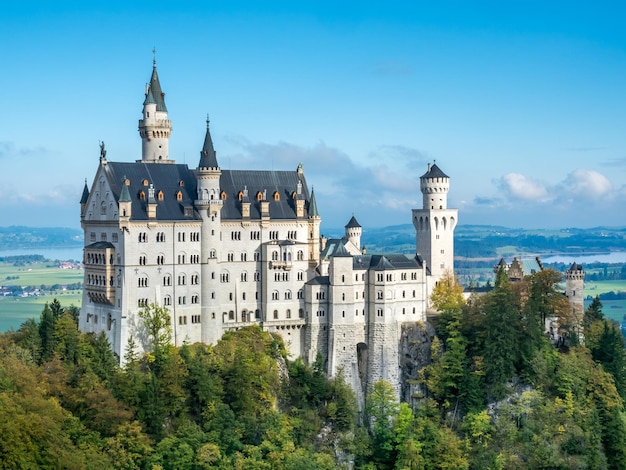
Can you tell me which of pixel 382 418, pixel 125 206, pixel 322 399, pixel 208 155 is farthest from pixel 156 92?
pixel 382 418

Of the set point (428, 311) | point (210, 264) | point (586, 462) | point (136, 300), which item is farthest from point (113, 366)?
point (586, 462)

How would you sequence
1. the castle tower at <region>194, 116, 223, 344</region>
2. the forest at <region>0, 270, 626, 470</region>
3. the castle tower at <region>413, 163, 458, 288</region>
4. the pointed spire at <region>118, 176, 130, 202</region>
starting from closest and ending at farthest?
the forest at <region>0, 270, 626, 470</region> < the pointed spire at <region>118, 176, 130, 202</region> < the castle tower at <region>194, 116, 223, 344</region> < the castle tower at <region>413, 163, 458, 288</region>

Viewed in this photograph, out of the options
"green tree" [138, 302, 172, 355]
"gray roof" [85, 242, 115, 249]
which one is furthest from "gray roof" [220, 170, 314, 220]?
"green tree" [138, 302, 172, 355]

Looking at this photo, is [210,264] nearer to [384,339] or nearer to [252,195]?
[252,195]

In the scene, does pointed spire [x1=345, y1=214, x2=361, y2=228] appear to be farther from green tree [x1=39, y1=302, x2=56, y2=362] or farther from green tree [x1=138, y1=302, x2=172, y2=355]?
green tree [x1=39, y1=302, x2=56, y2=362]

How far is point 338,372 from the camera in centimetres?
9556

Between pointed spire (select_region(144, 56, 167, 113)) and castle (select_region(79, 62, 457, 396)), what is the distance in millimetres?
98

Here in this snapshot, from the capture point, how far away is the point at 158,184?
305 feet

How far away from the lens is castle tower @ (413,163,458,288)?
10344 centimetres

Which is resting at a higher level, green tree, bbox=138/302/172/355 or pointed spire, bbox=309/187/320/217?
pointed spire, bbox=309/187/320/217

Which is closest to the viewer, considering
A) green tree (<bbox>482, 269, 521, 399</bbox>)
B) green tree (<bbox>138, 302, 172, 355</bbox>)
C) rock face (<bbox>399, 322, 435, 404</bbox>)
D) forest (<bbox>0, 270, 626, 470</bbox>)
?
forest (<bbox>0, 270, 626, 470</bbox>)

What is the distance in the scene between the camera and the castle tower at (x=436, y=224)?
103 metres

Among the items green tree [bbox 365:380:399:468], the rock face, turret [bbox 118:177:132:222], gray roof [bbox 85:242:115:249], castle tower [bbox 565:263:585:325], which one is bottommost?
green tree [bbox 365:380:399:468]

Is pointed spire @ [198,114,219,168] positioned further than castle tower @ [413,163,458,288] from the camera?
No
